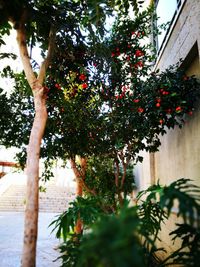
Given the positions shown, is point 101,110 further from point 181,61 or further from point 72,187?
point 72,187

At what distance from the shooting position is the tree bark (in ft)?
7.70

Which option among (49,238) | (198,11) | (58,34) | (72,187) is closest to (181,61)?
(198,11)

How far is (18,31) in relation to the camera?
3.05m

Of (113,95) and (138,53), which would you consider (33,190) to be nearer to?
(113,95)

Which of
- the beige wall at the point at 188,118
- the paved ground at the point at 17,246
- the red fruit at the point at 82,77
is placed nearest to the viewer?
the beige wall at the point at 188,118

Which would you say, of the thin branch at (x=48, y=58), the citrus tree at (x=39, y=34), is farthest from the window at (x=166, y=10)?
the thin branch at (x=48, y=58)

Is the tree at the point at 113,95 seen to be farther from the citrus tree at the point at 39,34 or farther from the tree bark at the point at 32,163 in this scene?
the tree bark at the point at 32,163

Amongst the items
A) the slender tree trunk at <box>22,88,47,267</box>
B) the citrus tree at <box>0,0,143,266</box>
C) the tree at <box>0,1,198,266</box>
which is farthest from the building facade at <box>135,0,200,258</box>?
the slender tree trunk at <box>22,88,47,267</box>

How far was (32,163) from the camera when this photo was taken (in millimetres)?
2609

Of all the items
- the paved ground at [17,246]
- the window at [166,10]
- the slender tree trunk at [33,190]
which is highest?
the window at [166,10]

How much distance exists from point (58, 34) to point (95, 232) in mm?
3297

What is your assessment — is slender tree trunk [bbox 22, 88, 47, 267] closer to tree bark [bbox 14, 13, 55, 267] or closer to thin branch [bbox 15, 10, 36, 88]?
tree bark [bbox 14, 13, 55, 267]

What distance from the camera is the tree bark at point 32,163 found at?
2.35 metres

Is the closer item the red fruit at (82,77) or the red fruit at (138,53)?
the red fruit at (82,77)
